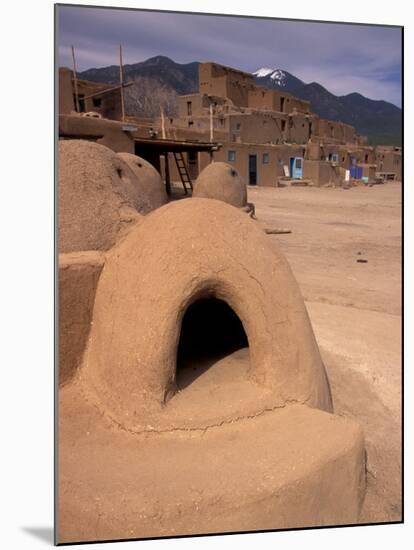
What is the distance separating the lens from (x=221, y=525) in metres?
2.95

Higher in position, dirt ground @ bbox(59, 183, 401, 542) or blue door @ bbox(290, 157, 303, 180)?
blue door @ bbox(290, 157, 303, 180)

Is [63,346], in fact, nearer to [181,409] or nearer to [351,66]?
[181,409]

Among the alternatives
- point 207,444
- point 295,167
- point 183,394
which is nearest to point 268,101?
point 295,167

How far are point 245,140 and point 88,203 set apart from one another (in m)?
25.0

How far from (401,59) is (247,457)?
298cm

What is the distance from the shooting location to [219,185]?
14008 millimetres

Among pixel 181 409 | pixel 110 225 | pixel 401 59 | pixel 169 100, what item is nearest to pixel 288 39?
pixel 401 59

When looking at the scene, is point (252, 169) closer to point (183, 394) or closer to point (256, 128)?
point (256, 128)

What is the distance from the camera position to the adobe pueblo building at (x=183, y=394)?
2.94 metres

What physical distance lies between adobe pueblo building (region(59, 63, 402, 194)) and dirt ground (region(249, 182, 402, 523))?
3.22m

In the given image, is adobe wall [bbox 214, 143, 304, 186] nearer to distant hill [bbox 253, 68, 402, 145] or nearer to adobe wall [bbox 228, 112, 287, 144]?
adobe wall [bbox 228, 112, 287, 144]

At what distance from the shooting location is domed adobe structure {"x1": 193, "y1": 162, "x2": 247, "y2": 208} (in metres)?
14.0

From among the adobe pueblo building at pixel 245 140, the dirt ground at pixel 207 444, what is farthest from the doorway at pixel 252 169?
the dirt ground at pixel 207 444

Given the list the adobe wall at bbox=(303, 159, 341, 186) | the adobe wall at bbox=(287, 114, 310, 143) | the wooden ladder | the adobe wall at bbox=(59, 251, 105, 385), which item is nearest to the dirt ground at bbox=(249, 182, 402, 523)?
the adobe wall at bbox=(59, 251, 105, 385)
